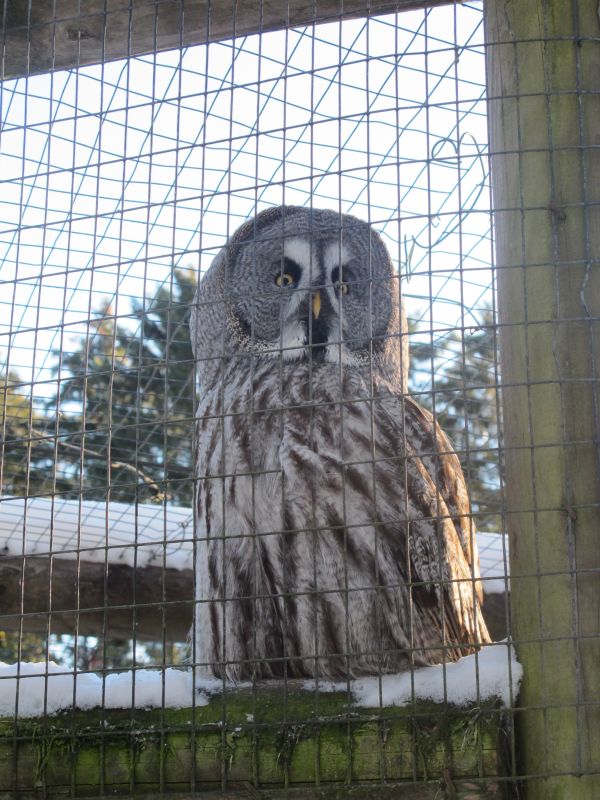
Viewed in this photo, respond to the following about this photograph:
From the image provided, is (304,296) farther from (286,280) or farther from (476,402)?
(476,402)

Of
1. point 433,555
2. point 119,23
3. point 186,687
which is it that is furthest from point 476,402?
point 186,687

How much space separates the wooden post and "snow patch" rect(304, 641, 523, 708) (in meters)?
0.05

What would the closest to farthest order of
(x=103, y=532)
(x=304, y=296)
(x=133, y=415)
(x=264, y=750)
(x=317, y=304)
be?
(x=264, y=750) → (x=317, y=304) → (x=304, y=296) → (x=103, y=532) → (x=133, y=415)

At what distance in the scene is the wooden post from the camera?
8.39ft

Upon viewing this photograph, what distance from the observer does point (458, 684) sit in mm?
2672

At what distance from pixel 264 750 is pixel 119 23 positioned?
2.52 meters

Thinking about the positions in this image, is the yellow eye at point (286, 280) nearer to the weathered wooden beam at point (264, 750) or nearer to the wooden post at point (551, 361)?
the wooden post at point (551, 361)

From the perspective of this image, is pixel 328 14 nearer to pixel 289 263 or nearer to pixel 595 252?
pixel 289 263

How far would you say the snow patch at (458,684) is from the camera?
265 centimetres

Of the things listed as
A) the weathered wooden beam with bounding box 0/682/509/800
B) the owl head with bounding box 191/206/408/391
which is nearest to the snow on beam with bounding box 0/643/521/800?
the weathered wooden beam with bounding box 0/682/509/800

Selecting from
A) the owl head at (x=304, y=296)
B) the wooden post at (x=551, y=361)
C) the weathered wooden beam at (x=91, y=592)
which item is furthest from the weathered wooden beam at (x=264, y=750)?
the weathered wooden beam at (x=91, y=592)

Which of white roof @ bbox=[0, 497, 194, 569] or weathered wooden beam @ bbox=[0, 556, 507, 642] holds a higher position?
white roof @ bbox=[0, 497, 194, 569]

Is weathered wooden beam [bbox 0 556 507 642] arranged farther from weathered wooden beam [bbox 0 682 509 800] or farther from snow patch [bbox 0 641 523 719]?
weathered wooden beam [bbox 0 682 509 800]

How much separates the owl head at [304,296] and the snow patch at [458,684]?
1.76 m
